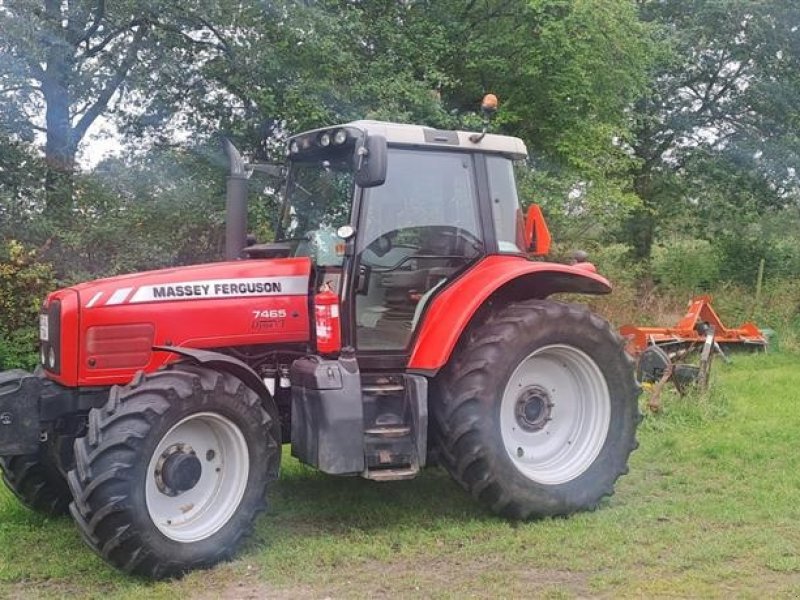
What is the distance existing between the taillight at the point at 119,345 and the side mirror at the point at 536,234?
2444 millimetres

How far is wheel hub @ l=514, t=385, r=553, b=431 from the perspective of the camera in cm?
546

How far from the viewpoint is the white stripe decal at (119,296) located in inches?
181

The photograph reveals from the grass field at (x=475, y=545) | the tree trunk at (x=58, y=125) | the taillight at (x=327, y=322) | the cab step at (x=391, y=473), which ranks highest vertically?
the tree trunk at (x=58, y=125)

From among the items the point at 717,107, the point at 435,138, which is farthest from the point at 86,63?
the point at 717,107

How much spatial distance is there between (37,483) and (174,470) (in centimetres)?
126

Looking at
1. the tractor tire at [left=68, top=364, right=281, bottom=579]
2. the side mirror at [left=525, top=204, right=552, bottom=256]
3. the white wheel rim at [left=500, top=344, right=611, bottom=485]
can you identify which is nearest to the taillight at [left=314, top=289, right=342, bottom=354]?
the tractor tire at [left=68, top=364, right=281, bottom=579]

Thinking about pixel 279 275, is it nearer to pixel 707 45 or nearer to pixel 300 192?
pixel 300 192

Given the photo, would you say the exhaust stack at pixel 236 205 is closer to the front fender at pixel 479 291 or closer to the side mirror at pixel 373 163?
the side mirror at pixel 373 163

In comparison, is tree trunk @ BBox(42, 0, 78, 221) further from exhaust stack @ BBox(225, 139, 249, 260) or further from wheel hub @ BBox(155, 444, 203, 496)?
wheel hub @ BBox(155, 444, 203, 496)

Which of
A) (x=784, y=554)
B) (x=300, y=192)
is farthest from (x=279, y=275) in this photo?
(x=784, y=554)

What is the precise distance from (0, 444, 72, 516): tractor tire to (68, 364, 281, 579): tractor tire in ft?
3.51

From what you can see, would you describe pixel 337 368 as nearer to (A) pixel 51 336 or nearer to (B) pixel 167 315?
(B) pixel 167 315

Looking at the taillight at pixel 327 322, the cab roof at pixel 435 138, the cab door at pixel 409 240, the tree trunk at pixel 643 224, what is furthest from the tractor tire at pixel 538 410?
the tree trunk at pixel 643 224

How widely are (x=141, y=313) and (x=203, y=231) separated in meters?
6.93
